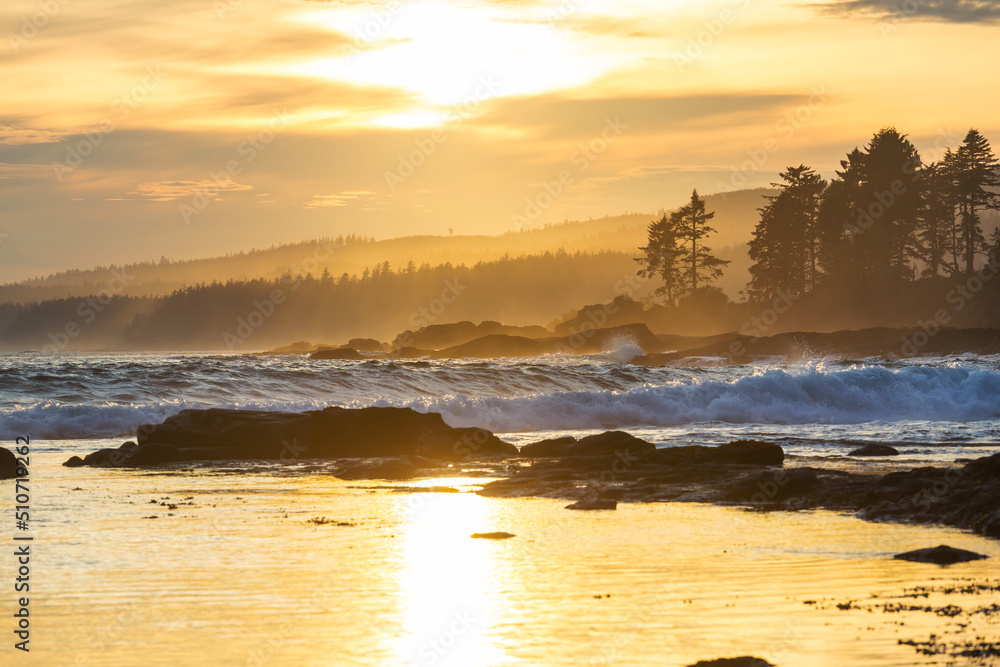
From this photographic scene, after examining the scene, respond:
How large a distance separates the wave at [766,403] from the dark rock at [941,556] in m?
24.5

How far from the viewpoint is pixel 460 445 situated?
2480cm

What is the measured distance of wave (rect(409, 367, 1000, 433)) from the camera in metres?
37.1

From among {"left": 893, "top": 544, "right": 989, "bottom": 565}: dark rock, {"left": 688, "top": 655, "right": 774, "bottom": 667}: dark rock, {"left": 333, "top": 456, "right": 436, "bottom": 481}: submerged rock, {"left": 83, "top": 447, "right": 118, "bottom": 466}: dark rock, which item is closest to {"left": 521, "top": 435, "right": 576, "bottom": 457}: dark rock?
{"left": 333, "top": 456, "right": 436, "bottom": 481}: submerged rock

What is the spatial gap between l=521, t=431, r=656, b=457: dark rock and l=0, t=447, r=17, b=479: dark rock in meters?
11.5

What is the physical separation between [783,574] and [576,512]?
197 inches

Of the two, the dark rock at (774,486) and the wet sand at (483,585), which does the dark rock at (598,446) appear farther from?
the wet sand at (483,585)

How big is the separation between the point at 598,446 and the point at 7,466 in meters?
12.6

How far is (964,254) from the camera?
3755 inches

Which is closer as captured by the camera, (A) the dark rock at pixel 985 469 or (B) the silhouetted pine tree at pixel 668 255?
(A) the dark rock at pixel 985 469

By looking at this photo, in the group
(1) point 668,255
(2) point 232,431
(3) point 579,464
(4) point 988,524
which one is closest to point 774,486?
(4) point 988,524

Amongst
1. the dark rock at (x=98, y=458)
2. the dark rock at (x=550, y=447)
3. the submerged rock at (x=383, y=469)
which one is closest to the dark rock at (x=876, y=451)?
the dark rock at (x=550, y=447)

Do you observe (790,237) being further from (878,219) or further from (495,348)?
(495,348)

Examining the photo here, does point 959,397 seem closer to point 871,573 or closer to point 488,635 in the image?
point 871,573

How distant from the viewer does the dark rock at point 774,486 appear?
16672 millimetres
